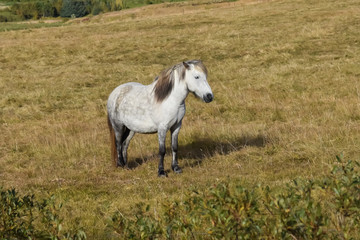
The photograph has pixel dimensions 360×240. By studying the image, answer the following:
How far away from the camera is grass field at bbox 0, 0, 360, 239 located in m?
8.49

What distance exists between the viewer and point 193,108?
15.5 meters

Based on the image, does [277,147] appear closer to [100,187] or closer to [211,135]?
[211,135]

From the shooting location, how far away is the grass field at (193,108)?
8.49 meters

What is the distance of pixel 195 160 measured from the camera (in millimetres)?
9812

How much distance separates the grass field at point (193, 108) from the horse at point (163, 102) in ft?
2.94

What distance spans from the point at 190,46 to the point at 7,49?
13.5 metres

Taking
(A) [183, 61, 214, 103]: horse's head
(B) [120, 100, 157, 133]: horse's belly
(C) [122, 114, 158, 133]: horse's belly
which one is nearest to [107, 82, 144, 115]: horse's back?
(B) [120, 100, 157, 133]: horse's belly

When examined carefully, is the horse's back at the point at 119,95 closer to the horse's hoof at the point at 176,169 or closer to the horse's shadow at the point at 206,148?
the horse's shadow at the point at 206,148

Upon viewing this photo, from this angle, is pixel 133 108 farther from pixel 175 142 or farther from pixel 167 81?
pixel 175 142

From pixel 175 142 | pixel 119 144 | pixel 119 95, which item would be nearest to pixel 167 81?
pixel 175 142

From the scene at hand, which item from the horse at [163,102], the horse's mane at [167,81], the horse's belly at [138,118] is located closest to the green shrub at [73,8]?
the horse at [163,102]

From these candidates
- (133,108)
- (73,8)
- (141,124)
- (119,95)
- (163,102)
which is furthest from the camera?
(73,8)

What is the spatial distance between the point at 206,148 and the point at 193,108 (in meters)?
4.86

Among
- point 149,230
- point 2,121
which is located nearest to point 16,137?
point 2,121
